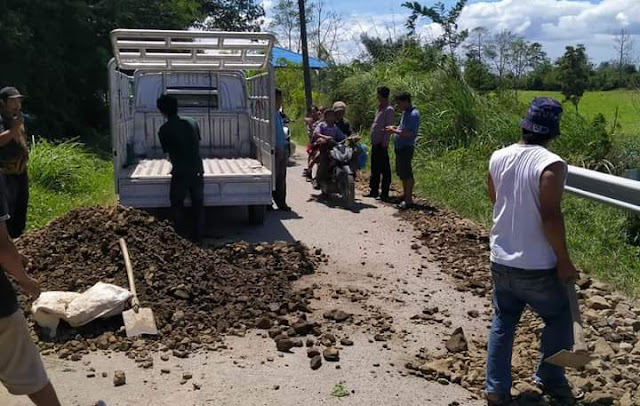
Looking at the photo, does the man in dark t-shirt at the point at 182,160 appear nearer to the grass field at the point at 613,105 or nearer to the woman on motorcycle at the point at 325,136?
the woman on motorcycle at the point at 325,136

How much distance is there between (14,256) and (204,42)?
6131 mm

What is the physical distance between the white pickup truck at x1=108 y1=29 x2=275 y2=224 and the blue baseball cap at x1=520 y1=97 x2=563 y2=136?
5.18 metres

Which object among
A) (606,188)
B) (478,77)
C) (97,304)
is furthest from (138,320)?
(478,77)

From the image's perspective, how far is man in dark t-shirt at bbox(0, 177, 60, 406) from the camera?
3.51 meters

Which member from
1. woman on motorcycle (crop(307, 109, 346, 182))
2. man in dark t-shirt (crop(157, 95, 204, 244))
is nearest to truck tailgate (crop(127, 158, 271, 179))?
man in dark t-shirt (crop(157, 95, 204, 244))

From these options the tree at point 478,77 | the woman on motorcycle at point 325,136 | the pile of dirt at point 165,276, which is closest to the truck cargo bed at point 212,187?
the pile of dirt at point 165,276

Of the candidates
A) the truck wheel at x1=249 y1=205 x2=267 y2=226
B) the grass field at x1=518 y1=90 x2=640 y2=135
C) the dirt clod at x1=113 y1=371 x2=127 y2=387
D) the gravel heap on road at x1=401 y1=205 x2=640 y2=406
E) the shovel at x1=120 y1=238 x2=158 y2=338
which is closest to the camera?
the gravel heap on road at x1=401 y1=205 x2=640 y2=406

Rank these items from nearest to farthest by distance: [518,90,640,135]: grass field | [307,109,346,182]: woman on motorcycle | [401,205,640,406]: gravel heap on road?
1. [401,205,640,406]: gravel heap on road
2. [307,109,346,182]: woman on motorcycle
3. [518,90,640,135]: grass field

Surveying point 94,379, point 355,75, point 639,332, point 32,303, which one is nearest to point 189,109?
point 32,303

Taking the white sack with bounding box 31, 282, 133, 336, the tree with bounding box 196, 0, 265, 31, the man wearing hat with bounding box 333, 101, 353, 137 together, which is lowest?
the white sack with bounding box 31, 282, 133, 336

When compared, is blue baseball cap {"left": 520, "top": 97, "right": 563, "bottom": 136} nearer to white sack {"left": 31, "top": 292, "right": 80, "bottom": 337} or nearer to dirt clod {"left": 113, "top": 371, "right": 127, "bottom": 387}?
dirt clod {"left": 113, "top": 371, "right": 127, "bottom": 387}

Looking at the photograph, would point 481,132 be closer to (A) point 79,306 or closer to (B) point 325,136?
(B) point 325,136

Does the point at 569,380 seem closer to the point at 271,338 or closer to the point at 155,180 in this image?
the point at 271,338

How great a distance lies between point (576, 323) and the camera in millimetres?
4035
